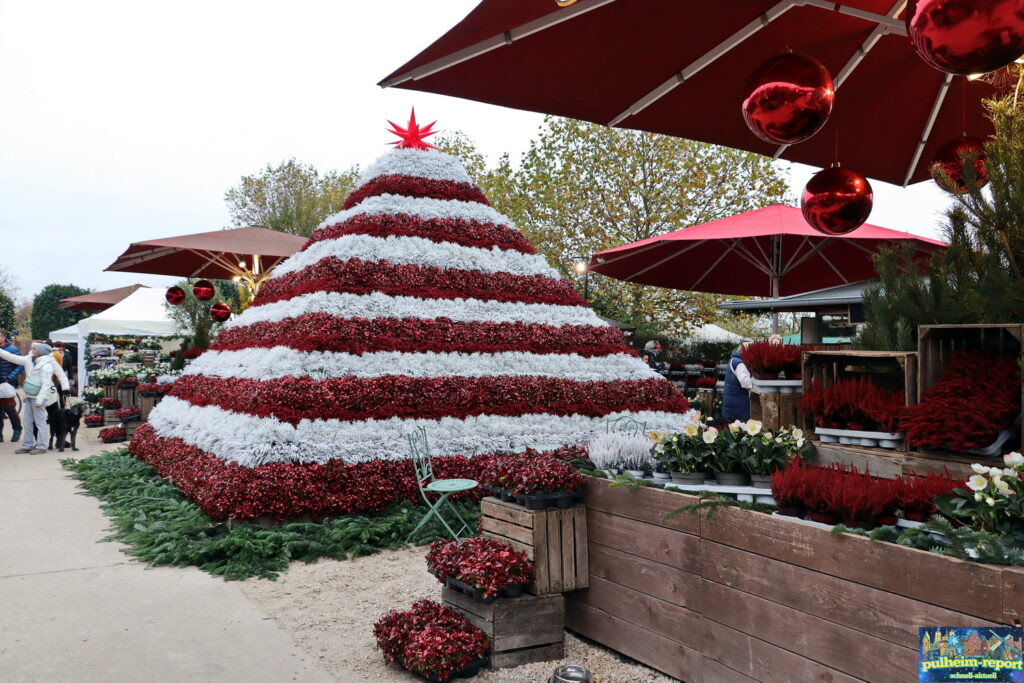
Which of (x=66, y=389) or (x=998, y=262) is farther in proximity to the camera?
(x=66, y=389)

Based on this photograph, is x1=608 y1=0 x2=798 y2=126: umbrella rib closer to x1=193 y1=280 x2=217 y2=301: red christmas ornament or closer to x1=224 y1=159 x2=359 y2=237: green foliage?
x1=193 y1=280 x2=217 y2=301: red christmas ornament

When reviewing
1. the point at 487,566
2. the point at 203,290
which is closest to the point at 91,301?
the point at 203,290

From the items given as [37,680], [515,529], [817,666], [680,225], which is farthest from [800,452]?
[680,225]

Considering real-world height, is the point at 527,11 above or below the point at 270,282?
above

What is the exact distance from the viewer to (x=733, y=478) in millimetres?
3711

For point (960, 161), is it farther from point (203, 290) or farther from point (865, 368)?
point (203, 290)

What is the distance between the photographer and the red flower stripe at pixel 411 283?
8.05m

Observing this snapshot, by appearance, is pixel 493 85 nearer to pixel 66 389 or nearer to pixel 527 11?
pixel 527 11

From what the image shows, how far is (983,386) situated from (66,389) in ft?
45.2

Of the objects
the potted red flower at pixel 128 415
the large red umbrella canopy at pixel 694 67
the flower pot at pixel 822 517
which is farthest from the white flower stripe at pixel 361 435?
the potted red flower at pixel 128 415

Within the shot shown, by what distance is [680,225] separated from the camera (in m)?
22.2

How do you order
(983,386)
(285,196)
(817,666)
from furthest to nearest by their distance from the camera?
(285,196)
(983,386)
(817,666)

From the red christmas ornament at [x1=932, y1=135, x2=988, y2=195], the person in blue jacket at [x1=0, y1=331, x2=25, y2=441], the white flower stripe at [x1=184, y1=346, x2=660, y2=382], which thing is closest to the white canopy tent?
the person in blue jacket at [x1=0, y1=331, x2=25, y2=441]

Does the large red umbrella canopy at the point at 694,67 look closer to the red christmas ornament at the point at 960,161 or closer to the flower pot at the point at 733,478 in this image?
the red christmas ornament at the point at 960,161
